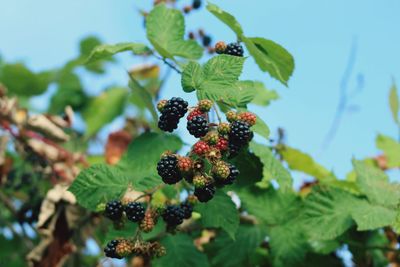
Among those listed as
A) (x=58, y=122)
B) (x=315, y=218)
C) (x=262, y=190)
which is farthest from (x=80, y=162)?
(x=315, y=218)

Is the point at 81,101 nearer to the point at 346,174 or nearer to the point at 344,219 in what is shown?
the point at 346,174

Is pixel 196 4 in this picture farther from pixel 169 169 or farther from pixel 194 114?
pixel 169 169

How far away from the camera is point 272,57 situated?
99.7 inches

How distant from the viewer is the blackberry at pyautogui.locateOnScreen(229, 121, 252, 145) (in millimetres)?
1994

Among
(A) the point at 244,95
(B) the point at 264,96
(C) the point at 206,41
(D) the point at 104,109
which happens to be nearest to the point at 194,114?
(A) the point at 244,95

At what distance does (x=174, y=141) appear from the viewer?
269cm

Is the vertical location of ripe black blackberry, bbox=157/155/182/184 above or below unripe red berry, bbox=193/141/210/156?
below

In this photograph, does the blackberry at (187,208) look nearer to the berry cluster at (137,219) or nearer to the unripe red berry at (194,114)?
the berry cluster at (137,219)

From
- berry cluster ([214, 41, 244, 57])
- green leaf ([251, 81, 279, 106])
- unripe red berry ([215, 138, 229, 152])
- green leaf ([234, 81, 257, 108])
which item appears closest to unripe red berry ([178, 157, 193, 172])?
unripe red berry ([215, 138, 229, 152])

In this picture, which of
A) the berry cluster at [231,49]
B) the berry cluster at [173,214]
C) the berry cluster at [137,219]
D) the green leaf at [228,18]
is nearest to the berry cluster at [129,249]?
the berry cluster at [137,219]

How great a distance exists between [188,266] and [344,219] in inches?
27.2

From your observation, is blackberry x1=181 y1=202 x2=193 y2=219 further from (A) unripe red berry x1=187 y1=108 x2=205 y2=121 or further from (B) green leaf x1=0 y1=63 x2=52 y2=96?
(B) green leaf x1=0 y1=63 x2=52 y2=96

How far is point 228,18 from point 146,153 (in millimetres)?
658

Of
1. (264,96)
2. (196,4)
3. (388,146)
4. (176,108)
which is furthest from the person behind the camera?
(388,146)
